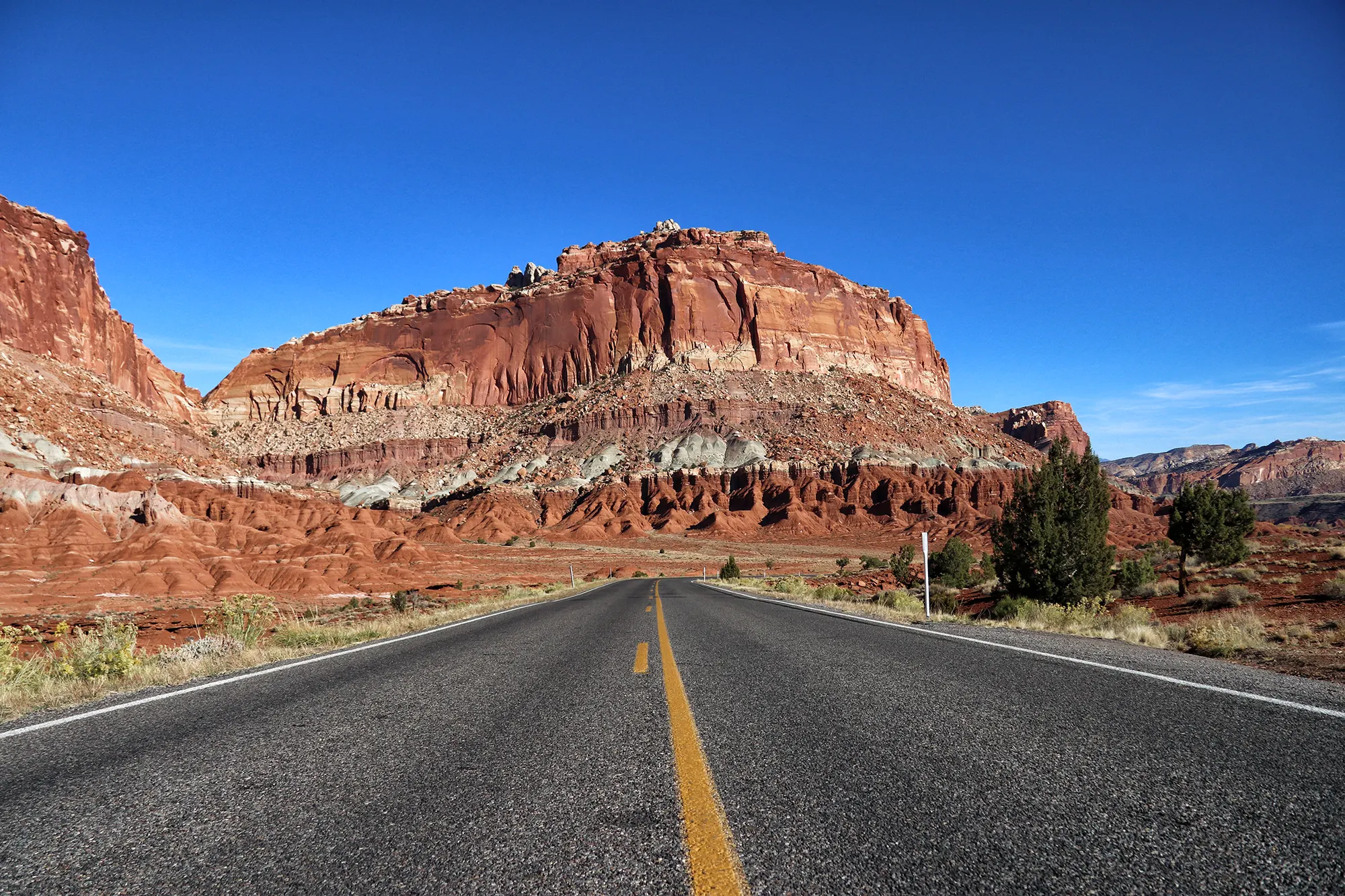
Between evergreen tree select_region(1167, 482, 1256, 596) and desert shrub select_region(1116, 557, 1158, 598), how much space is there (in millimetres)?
1194

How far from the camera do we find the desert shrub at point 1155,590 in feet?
76.3

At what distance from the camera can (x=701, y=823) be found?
2.59 metres

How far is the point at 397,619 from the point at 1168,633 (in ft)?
47.5

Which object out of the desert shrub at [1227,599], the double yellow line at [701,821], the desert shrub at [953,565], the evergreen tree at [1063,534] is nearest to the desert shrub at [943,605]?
the evergreen tree at [1063,534]

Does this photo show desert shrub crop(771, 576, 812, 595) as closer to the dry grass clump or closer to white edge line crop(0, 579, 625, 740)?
white edge line crop(0, 579, 625, 740)

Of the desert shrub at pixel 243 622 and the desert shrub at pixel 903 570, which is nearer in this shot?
the desert shrub at pixel 243 622

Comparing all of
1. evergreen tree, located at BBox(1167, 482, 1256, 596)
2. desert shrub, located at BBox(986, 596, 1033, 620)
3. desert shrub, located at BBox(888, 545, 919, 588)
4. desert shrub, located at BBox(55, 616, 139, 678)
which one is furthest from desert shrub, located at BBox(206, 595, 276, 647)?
evergreen tree, located at BBox(1167, 482, 1256, 596)

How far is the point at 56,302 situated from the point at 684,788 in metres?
92.0

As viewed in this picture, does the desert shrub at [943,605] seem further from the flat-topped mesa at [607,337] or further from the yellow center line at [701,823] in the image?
the flat-topped mesa at [607,337]

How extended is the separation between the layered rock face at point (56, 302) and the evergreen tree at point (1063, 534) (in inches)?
3059

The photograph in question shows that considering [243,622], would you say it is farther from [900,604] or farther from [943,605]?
[943,605]

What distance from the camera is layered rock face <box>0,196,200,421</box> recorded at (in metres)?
60.5

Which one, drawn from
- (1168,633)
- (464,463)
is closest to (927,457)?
(464,463)

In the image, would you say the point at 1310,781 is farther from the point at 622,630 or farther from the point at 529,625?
the point at 529,625
